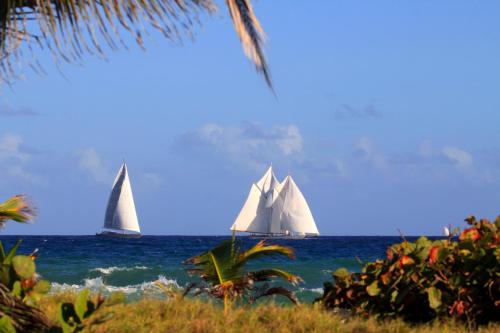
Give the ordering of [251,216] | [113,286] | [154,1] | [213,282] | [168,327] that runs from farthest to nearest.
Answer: [251,216]
[113,286]
[213,282]
[168,327]
[154,1]

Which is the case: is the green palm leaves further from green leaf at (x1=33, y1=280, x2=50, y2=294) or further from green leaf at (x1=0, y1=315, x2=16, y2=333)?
green leaf at (x1=0, y1=315, x2=16, y2=333)

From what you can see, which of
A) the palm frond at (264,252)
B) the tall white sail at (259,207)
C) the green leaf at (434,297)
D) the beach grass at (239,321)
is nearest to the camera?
the beach grass at (239,321)

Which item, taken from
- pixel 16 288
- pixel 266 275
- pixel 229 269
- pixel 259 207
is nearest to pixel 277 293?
pixel 266 275

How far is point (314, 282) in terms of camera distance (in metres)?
30.3

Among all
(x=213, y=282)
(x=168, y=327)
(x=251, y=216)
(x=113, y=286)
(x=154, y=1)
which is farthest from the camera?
(x=251, y=216)

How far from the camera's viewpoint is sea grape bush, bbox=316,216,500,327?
8.97 m

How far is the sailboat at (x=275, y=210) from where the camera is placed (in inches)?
3108

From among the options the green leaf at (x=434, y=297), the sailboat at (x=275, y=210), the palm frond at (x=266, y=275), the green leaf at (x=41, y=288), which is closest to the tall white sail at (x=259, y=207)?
the sailboat at (x=275, y=210)

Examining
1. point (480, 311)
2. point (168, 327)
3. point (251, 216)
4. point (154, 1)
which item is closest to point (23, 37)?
point (154, 1)

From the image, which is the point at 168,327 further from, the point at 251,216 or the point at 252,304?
the point at 251,216

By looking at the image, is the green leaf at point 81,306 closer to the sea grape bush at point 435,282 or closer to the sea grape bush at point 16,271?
the sea grape bush at point 16,271

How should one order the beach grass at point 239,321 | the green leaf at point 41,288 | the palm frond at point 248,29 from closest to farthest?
1. the palm frond at point 248,29
2. the green leaf at point 41,288
3. the beach grass at point 239,321

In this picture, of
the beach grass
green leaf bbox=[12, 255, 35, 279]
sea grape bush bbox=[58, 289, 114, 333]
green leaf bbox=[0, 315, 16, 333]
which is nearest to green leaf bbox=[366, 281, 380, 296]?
the beach grass

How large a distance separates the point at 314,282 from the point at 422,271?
21404mm
